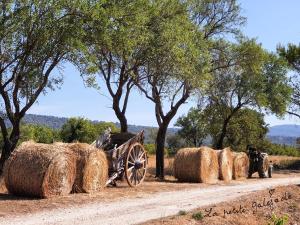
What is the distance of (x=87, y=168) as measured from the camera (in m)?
16.0

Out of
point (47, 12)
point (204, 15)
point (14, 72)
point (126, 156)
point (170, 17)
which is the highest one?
point (204, 15)

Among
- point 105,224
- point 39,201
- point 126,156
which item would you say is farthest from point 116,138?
point 105,224

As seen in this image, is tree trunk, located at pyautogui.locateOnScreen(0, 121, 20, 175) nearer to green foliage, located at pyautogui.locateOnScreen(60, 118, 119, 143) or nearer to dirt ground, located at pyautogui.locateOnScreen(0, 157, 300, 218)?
dirt ground, located at pyautogui.locateOnScreen(0, 157, 300, 218)

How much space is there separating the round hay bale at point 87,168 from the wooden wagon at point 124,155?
4.56 feet

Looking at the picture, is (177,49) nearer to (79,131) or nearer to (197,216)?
(197,216)

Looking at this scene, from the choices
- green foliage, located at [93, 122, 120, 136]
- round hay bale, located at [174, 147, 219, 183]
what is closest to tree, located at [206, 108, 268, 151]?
round hay bale, located at [174, 147, 219, 183]

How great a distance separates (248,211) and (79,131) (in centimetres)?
6474

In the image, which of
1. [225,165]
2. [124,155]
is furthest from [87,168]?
→ [225,165]

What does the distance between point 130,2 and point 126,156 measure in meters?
5.83

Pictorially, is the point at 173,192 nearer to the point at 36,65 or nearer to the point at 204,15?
the point at 36,65

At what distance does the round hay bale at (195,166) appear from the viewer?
944 inches

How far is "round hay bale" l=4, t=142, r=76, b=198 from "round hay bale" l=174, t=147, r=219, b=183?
1005cm

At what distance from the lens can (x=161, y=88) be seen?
90.2ft

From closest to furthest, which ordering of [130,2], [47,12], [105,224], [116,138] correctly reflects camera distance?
1. [105,224]
2. [47,12]
3. [130,2]
4. [116,138]
